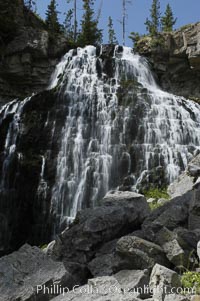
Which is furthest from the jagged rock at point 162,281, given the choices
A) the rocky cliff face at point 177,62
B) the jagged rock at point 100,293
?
the rocky cliff face at point 177,62

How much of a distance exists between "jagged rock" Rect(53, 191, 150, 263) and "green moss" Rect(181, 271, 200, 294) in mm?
2196

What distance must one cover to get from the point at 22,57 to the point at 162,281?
70.9 feet

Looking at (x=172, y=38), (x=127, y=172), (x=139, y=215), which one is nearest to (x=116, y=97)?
(x=127, y=172)

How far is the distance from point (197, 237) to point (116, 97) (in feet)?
48.3

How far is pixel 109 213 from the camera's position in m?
7.62

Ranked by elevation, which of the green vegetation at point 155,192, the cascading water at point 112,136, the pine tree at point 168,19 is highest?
the pine tree at point 168,19

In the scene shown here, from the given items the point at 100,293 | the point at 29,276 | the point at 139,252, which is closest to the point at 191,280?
the point at 139,252

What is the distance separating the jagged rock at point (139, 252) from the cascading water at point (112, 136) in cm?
951

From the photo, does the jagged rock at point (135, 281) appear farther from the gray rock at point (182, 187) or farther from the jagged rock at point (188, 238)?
the gray rock at point (182, 187)

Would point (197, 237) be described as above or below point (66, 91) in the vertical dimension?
below

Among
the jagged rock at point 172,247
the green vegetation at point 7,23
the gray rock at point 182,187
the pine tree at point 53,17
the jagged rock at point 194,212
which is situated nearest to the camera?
the jagged rock at point 172,247

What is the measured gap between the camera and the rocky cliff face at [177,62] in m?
25.5

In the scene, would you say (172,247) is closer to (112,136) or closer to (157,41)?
(112,136)

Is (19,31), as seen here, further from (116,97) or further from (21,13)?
(116,97)
